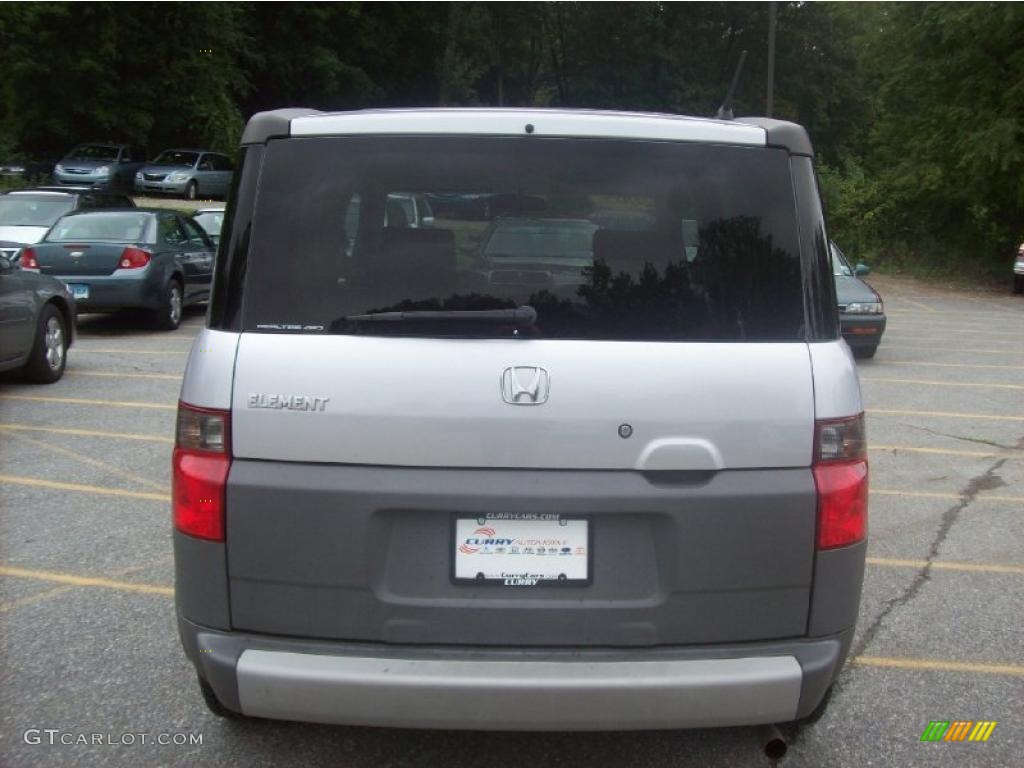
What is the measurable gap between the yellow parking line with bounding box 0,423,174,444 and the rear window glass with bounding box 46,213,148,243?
5783 mm

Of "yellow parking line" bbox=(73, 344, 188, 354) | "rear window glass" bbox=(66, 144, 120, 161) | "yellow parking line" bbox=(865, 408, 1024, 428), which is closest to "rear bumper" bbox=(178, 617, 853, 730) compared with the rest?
"yellow parking line" bbox=(865, 408, 1024, 428)

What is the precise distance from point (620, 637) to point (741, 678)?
0.33m

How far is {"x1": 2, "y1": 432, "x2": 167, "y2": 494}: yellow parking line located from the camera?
6.48m

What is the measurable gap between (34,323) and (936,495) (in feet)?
24.5

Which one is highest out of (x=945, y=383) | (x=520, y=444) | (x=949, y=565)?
(x=520, y=444)

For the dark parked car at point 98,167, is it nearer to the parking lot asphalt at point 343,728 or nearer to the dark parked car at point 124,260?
the dark parked car at point 124,260

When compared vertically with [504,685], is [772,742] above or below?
below

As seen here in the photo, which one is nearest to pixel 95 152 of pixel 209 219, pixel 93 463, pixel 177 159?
pixel 177 159

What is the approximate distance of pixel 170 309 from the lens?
13586 millimetres

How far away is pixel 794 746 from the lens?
3436mm

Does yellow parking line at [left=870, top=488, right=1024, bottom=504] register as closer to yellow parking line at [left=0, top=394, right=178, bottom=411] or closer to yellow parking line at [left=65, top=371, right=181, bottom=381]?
yellow parking line at [left=0, top=394, right=178, bottom=411]

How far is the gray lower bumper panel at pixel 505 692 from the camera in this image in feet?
8.84

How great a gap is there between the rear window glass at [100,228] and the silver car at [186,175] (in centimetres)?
1887

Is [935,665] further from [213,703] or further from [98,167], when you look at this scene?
[98,167]
